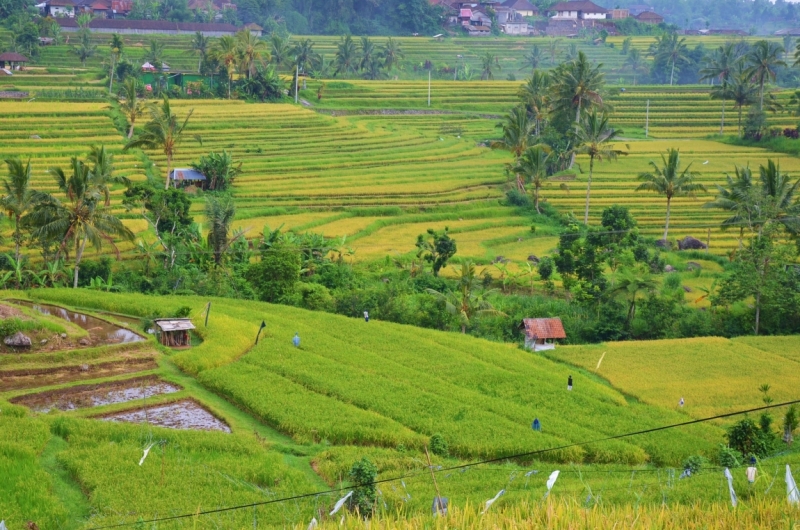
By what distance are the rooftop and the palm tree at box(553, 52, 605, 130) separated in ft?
67.4

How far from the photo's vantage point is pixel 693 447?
1636cm

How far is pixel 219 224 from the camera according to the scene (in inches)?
1024

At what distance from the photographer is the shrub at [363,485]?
490 inches

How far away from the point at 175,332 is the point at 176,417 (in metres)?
4.48

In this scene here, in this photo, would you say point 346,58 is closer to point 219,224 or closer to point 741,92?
point 741,92

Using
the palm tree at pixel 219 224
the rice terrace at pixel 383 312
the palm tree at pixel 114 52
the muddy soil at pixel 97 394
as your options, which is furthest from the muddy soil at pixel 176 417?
the palm tree at pixel 114 52

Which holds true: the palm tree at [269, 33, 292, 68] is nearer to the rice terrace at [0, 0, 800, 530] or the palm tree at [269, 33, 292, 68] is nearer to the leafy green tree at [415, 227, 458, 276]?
the rice terrace at [0, 0, 800, 530]

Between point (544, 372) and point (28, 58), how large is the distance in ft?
154

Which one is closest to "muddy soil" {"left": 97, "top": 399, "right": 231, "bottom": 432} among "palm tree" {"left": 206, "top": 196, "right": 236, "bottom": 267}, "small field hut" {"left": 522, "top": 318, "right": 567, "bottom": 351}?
"small field hut" {"left": 522, "top": 318, "right": 567, "bottom": 351}

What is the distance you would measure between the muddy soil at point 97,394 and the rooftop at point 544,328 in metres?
8.83

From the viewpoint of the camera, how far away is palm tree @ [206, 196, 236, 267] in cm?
2572

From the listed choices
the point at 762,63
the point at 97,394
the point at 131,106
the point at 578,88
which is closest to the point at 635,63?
the point at 762,63

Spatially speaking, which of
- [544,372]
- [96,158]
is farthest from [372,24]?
[544,372]

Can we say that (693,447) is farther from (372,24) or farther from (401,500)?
(372,24)
